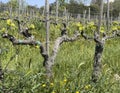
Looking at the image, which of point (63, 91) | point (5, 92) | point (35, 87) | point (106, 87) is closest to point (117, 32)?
point (106, 87)

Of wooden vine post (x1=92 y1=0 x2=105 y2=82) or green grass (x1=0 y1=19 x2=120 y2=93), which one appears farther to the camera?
wooden vine post (x1=92 y1=0 x2=105 y2=82)

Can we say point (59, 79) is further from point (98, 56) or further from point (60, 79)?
point (98, 56)

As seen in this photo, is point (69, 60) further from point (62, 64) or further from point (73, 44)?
point (73, 44)

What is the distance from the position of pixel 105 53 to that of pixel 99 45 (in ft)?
9.84

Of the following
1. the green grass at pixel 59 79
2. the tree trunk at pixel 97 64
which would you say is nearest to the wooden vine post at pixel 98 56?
the tree trunk at pixel 97 64

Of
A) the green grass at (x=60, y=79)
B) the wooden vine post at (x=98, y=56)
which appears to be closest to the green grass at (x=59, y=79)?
the green grass at (x=60, y=79)

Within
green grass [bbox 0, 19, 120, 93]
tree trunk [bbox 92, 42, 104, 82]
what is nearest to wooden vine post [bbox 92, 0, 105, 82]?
tree trunk [bbox 92, 42, 104, 82]

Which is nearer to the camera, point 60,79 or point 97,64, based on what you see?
point 60,79

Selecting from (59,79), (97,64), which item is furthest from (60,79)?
(97,64)

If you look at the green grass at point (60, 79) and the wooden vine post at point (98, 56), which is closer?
the green grass at point (60, 79)

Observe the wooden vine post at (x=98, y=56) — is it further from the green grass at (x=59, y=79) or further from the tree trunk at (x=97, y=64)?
the green grass at (x=59, y=79)

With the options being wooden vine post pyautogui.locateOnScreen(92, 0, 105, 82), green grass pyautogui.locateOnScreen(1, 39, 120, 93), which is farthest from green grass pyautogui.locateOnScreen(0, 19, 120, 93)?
wooden vine post pyautogui.locateOnScreen(92, 0, 105, 82)

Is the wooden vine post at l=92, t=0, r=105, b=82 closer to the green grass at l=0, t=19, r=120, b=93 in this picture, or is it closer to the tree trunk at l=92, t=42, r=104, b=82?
the tree trunk at l=92, t=42, r=104, b=82

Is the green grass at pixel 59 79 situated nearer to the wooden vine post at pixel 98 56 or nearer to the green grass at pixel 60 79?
the green grass at pixel 60 79
